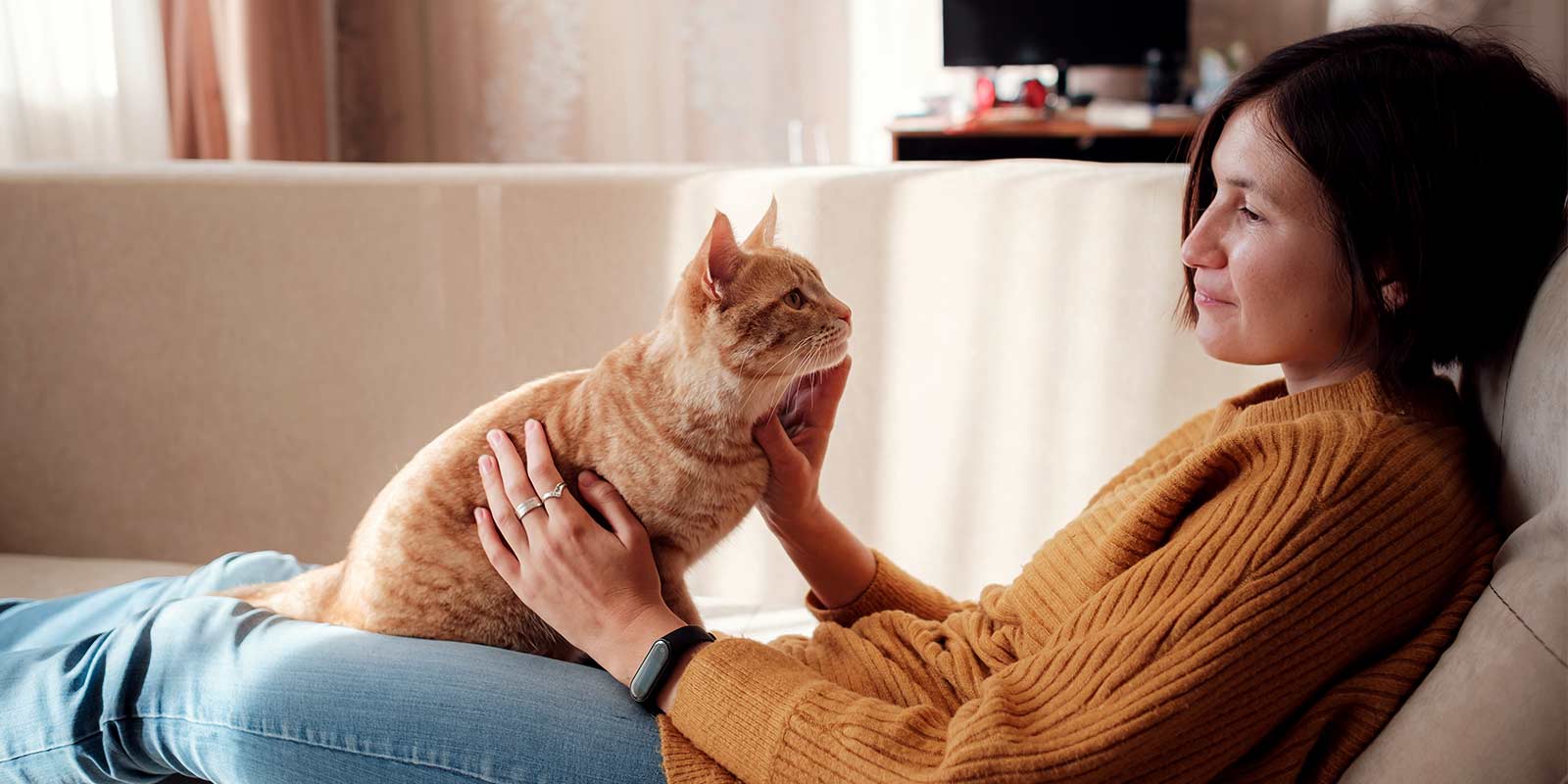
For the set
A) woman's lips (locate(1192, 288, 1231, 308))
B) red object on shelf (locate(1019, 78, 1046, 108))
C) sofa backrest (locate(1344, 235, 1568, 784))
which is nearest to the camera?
sofa backrest (locate(1344, 235, 1568, 784))

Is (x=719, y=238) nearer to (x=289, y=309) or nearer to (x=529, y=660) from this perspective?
(x=529, y=660)

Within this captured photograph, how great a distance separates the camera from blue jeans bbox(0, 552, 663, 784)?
0.90 metres

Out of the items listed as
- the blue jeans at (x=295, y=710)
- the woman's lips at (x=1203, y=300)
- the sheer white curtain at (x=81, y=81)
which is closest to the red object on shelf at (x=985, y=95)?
the sheer white curtain at (x=81, y=81)

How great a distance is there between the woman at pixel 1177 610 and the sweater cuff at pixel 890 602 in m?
0.11

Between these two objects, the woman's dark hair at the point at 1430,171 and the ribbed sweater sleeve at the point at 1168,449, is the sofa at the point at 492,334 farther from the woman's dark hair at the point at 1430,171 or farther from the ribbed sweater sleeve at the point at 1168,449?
the woman's dark hair at the point at 1430,171

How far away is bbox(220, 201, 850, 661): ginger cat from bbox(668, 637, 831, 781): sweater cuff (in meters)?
0.23

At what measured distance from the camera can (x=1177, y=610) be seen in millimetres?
762

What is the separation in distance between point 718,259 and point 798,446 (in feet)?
0.83

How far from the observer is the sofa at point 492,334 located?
1555mm

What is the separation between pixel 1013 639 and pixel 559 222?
1.02 meters

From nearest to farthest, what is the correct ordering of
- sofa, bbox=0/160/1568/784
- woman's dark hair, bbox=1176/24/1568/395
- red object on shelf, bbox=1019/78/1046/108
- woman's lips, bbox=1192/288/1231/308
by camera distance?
woman's dark hair, bbox=1176/24/1568/395
woman's lips, bbox=1192/288/1231/308
sofa, bbox=0/160/1568/784
red object on shelf, bbox=1019/78/1046/108

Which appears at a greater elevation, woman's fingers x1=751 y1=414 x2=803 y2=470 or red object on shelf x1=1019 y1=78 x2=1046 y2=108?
red object on shelf x1=1019 y1=78 x2=1046 y2=108

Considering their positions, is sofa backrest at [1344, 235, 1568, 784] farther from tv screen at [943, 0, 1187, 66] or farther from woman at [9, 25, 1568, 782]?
tv screen at [943, 0, 1187, 66]

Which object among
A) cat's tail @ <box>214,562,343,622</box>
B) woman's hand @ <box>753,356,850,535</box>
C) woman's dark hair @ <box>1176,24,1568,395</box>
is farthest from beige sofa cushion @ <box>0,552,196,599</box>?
→ woman's dark hair @ <box>1176,24,1568,395</box>
